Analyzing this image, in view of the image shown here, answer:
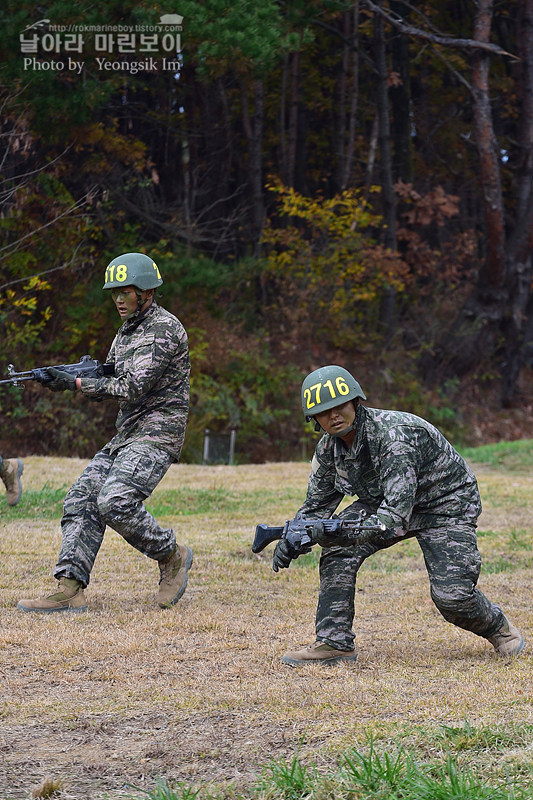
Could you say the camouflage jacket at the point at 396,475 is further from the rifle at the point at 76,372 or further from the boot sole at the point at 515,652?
the rifle at the point at 76,372

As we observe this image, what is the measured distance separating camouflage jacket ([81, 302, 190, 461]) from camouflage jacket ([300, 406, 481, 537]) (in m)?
1.40

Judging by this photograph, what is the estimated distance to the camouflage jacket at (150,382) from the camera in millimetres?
6320

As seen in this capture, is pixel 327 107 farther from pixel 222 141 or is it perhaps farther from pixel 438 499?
pixel 438 499

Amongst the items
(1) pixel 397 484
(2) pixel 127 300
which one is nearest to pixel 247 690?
(1) pixel 397 484

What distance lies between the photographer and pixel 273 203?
21.6m

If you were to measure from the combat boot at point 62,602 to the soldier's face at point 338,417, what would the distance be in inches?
90.0

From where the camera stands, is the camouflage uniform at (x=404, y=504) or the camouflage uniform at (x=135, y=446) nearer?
the camouflage uniform at (x=404, y=504)

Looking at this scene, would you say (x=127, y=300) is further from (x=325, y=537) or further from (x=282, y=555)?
(x=325, y=537)

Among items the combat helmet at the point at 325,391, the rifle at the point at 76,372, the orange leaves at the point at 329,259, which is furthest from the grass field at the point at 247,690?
the orange leaves at the point at 329,259

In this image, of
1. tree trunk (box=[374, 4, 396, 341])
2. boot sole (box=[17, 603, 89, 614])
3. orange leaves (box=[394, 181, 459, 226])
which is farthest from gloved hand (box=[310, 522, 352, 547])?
orange leaves (box=[394, 181, 459, 226])

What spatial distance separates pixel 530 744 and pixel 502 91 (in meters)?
22.2

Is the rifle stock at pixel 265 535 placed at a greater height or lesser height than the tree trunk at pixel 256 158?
lesser

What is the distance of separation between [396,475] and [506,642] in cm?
126

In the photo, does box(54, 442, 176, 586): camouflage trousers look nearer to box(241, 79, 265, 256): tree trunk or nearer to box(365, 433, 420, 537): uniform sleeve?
box(365, 433, 420, 537): uniform sleeve
